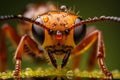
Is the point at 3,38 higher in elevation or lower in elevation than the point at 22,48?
higher

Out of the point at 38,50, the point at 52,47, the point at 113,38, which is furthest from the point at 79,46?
the point at 113,38

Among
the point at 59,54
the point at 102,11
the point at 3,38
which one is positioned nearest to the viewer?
the point at 59,54

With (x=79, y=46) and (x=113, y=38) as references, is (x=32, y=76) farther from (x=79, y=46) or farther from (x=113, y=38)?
(x=113, y=38)

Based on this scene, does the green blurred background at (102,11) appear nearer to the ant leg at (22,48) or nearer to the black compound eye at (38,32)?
the ant leg at (22,48)

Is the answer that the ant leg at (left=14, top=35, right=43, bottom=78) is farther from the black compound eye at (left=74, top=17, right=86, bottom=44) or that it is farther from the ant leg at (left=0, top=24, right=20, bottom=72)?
the ant leg at (left=0, top=24, right=20, bottom=72)

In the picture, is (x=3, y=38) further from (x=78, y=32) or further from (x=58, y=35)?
(x=58, y=35)

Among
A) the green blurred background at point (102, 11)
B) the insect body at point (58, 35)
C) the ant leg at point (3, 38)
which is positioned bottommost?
the insect body at point (58, 35)

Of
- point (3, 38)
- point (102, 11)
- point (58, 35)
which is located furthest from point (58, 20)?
point (102, 11)

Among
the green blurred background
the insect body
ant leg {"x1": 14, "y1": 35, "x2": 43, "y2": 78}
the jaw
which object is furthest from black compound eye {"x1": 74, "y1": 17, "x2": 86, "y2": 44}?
the green blurred background

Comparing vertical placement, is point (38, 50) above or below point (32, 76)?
above

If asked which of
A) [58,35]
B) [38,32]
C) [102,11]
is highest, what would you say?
[102,11]

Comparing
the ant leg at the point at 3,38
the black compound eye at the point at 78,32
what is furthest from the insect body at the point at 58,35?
the ant leg at the point at 3,38
